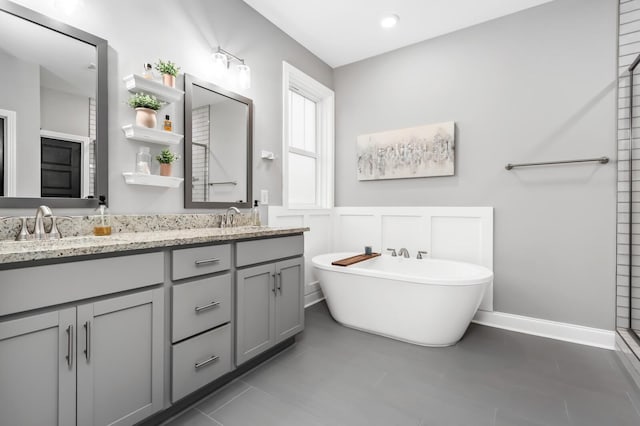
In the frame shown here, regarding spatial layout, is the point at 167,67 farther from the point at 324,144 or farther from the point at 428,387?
the point at 428,387

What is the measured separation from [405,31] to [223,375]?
10.6ft

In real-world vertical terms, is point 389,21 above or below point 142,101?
above

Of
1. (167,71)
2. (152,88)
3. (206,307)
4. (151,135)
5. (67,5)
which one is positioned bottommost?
(206,307)

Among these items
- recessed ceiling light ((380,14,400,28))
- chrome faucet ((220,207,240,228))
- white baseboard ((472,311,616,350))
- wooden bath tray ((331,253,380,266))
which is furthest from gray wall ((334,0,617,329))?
chrome faucet ((220,207,240,228))

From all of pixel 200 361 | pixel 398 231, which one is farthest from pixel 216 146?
pixel 398 231

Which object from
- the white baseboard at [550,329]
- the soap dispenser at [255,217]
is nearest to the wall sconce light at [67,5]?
the soap dispenser at [255,217]

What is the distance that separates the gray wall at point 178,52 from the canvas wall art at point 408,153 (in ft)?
3.42

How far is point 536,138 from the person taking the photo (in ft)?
8.64

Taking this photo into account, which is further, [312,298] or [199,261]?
[312,298]

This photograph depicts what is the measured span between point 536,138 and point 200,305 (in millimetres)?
2854

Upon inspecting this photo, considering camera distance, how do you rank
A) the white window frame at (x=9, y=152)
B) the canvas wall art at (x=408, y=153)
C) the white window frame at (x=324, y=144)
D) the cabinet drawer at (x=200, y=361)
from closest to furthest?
Answer: the white window frame at (x=9, y=152) → the cabinet drawer at (x=200, y=361) → the canvas wall art at (x=408, y=153) → the white window frame at (x=324, y=144)

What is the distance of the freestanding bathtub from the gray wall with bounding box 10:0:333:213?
1.04 metres

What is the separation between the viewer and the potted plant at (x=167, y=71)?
1.96 m

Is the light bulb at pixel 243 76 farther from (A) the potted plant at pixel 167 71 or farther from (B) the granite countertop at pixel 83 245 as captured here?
(B) the granite countertop at pixel 83 245
